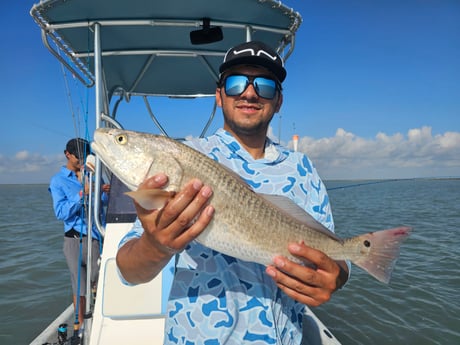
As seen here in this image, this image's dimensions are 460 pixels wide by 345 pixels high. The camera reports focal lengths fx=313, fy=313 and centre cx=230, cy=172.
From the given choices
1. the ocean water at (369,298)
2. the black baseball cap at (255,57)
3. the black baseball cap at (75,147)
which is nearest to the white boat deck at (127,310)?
the black baseball cap at (255,57)

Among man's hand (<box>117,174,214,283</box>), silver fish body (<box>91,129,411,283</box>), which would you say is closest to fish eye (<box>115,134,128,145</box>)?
silver fish body (<box>91,129,411,283</box>)

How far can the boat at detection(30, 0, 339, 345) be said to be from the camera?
12.1 ft

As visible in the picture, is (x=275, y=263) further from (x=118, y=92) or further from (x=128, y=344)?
(x=118, y=92)

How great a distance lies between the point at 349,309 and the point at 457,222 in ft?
46.8

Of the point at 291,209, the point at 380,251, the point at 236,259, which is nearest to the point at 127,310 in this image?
the point at 236,259

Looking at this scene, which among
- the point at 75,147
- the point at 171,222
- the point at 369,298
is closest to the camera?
the point at 171,222

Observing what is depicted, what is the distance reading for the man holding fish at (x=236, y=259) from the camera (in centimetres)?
180

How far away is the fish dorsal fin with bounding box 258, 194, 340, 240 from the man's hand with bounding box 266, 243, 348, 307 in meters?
0.21

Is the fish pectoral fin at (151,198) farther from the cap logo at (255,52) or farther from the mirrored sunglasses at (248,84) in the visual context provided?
the cap logo at (255,52)

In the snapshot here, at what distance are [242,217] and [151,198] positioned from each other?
1.92 feet

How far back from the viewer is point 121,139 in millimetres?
2182

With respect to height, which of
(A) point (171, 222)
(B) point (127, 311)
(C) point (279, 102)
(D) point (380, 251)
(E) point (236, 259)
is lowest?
(B) point (127, 311)

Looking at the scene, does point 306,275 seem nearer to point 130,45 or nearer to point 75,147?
point 130,45

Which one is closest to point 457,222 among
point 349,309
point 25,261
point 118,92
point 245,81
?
point 349,309
